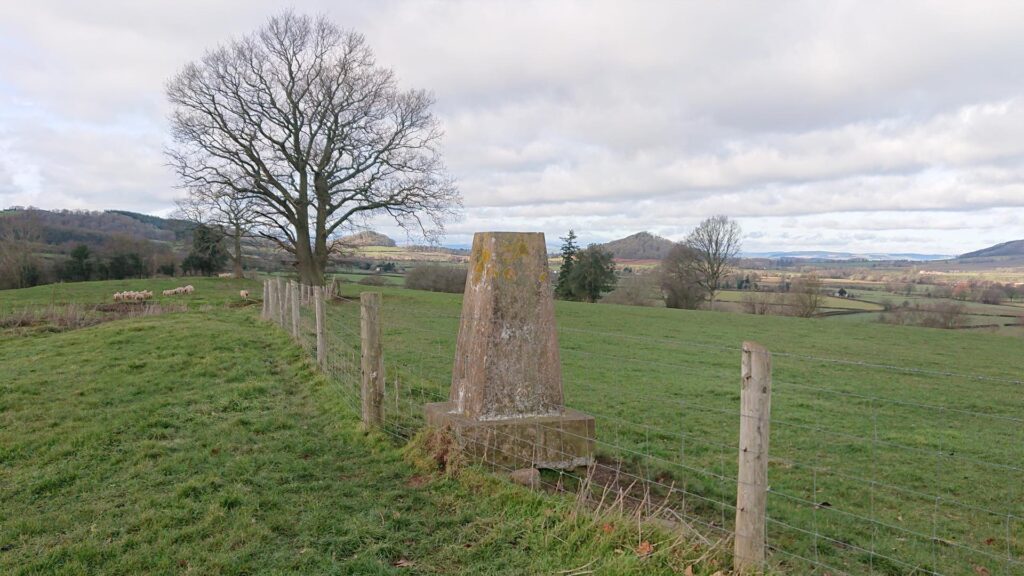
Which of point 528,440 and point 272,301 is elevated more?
point 272,301

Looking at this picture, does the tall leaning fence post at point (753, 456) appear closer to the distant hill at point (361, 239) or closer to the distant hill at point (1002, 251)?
the distant hill at point (361, 239)

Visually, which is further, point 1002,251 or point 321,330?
point 1002,251

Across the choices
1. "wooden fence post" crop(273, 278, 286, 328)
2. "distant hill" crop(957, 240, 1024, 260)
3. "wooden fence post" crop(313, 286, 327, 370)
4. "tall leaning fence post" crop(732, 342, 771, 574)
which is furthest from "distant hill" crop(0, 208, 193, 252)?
"distant hill" crop(957, 240, 1024, 260)

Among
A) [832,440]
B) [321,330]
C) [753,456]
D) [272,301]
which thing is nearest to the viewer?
[753,456]

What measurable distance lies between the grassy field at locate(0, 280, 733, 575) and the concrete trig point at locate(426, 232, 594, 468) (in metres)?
0.59

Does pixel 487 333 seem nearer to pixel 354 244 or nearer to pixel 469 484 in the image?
pixel 469 484

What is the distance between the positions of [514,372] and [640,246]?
84088 mm

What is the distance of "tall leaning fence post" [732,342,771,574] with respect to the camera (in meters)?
3.62

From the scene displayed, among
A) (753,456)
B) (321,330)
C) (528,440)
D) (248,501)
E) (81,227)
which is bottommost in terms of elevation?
(248,501)

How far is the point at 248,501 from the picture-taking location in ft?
16.6

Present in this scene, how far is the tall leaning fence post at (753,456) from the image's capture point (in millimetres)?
3623

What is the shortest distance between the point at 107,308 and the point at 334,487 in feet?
77.6

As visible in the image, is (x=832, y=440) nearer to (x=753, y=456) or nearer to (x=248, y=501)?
(x=753, y=456)

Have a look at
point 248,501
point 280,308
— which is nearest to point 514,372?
point 248,501
